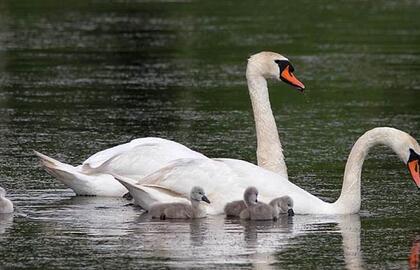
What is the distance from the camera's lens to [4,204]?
41.8ft

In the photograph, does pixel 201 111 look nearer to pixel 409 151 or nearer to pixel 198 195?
pixel 409 151

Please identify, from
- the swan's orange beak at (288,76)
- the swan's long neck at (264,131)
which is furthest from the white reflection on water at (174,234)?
the swan's orange beak at (288,76)

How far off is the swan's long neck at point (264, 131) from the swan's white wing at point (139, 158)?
661mm

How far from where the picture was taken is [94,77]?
23.9 meters

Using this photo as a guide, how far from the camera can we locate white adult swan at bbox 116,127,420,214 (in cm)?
1298

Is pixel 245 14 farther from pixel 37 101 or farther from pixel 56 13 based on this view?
pixel 37 101

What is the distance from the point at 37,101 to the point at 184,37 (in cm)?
955

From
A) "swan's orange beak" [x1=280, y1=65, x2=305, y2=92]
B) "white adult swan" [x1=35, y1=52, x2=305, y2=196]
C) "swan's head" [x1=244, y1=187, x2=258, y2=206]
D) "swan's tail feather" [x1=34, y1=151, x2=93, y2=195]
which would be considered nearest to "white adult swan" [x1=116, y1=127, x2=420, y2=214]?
"swan's head" [x1=244, y1=187, x2=258, y2=206]

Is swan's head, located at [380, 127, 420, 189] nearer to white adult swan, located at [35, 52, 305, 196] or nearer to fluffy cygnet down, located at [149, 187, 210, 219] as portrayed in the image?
white adult swan, located at [35, 52, 305, 196]

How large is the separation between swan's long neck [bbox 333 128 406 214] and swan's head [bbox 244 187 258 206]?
0.92 m

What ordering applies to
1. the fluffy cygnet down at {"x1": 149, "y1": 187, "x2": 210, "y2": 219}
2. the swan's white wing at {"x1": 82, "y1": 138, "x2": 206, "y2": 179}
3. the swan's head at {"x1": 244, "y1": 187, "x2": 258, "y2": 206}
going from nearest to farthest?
the swan's head at {"x1": 244, "y1": 187, "x2": 258, "y2": 206} → the fluffy cygnet down at {"x1": 149, "y1": 187, "x2": 210, "y2": 219} → the swan's white wing at {"x1": 82, "y1": 138, "x2": 206, "y2": 179}

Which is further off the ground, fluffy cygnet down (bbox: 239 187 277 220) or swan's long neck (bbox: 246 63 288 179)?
swan's long neck (bbox: 246 63 288 179)

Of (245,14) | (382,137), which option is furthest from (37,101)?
(245,14)

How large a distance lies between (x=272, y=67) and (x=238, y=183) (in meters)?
2.10
